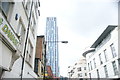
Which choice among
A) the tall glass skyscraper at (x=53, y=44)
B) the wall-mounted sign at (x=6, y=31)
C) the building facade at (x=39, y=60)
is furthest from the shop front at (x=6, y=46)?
the tall glass skyscraper at (x=53, y=44)

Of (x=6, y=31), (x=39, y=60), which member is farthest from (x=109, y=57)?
(x=6, y=31)

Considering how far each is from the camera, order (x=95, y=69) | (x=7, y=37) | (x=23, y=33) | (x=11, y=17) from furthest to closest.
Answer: (x=95, y=69), (x=23, y=33), (x=11, y=17), (x=7, y=37)

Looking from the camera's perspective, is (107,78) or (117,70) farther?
(107,78)

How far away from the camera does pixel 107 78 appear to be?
2673 cm

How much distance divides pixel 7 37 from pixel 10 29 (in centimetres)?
48

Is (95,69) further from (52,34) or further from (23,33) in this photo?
(52,34)

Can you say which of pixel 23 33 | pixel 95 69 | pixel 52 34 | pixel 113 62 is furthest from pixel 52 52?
pixel 23 33

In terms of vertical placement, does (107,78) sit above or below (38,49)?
below

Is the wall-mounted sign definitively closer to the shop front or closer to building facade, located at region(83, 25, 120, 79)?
the shop front

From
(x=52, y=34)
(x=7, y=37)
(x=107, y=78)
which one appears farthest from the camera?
(x=52, y=34)

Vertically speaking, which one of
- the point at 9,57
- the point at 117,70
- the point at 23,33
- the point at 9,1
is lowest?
the point at 117,70

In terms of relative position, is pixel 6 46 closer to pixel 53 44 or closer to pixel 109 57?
pixel 109 57

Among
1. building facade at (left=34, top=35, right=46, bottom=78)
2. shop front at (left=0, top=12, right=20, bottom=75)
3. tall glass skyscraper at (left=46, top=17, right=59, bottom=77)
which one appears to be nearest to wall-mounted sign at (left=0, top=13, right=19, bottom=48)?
shop front at (left=0, top=12, right=20, bottom=75)

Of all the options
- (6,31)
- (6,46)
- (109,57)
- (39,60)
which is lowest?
(39,60)
